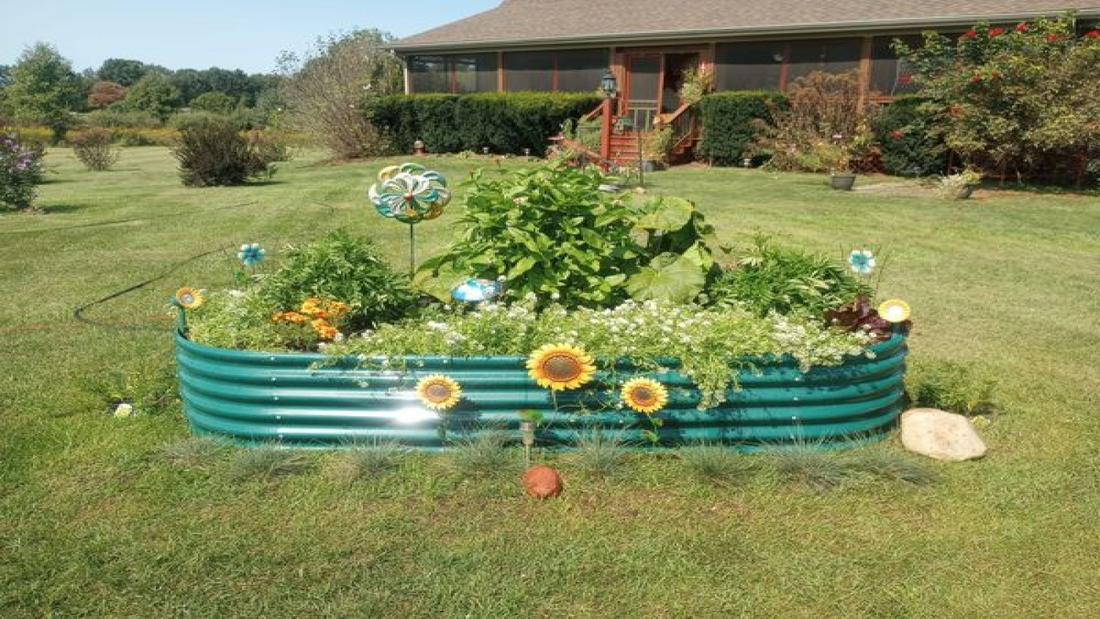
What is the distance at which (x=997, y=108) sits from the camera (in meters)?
12.8

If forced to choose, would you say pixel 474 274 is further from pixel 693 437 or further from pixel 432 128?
pixel 432 128

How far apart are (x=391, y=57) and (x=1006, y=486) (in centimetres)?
2289

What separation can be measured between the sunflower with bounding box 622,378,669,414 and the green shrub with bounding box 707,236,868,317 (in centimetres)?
88

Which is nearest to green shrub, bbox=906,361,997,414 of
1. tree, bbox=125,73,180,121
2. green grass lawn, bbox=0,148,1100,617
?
green grass lawn, bbox=0,148,1100,617

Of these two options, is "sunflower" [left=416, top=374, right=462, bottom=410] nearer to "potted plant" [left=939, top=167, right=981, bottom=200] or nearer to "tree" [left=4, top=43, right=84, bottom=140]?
"potted plant" [left=939, top=167, right=981, bottom=200]

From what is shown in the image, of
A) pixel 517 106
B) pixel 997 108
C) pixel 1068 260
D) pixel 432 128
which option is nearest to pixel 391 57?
pixel 432 128

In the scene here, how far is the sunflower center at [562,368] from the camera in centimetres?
320

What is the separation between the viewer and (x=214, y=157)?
14.8 meters

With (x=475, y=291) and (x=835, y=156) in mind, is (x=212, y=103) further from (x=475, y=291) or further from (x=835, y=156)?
(x=475, y=291)

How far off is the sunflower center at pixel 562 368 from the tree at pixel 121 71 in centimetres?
13106

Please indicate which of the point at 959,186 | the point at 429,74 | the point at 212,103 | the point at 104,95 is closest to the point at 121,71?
the point at 104,95

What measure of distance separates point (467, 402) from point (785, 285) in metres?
1.69

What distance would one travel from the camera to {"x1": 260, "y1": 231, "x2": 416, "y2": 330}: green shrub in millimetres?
3783

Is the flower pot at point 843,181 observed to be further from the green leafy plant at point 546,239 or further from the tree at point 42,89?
the tree at point 42,89
